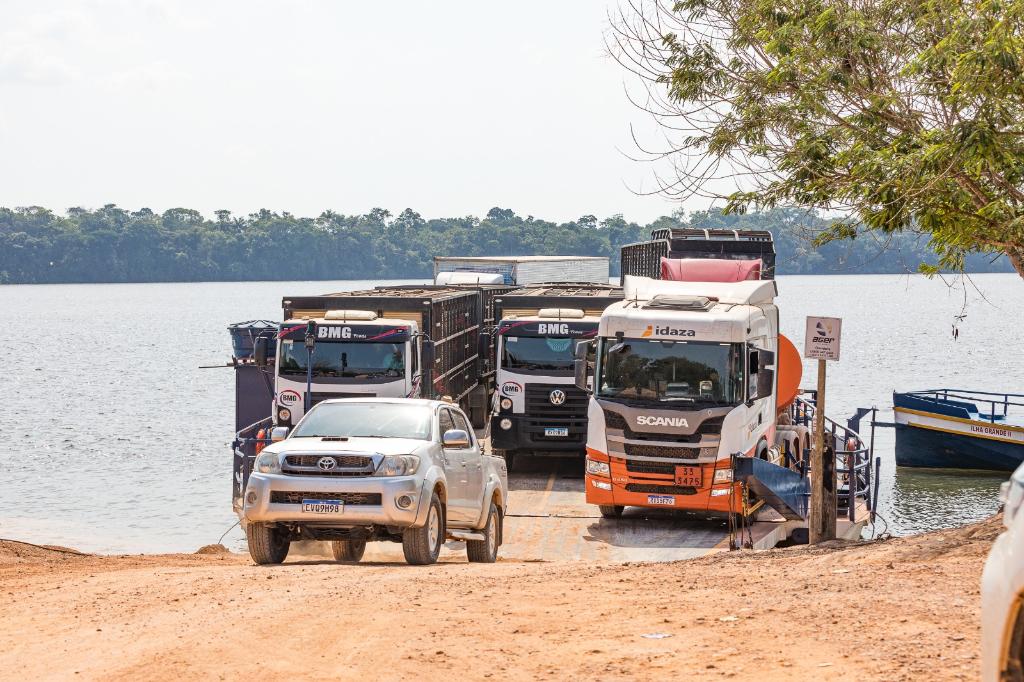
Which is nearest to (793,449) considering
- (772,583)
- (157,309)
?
(772,583)

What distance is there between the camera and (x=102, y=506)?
108 feet

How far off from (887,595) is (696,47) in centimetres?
897

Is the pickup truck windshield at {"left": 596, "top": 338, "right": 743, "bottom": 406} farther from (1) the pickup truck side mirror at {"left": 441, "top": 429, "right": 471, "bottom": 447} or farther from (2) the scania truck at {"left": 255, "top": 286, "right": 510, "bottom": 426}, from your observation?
(1) the pickup truck side mirror at {"left": 441, "top": 429, "right": 471, "bottom": 447}

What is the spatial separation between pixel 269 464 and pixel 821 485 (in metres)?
6.55

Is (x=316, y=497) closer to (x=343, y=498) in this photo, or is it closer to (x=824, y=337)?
(x=343, y=498)

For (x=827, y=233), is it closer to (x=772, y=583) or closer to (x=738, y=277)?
(x=738, y=277)

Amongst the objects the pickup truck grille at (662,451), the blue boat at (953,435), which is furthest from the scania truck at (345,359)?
the blue boat at (953,435)

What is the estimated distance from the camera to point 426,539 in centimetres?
1312

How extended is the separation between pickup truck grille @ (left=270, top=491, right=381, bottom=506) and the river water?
45.3 feet

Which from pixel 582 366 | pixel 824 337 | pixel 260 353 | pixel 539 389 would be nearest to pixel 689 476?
pixel 582 366

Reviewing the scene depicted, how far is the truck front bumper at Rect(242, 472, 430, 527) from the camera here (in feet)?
41.5

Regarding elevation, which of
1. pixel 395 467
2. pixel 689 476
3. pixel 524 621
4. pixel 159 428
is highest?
pixel 395 467

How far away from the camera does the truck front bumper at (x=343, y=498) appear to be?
41.5 feet

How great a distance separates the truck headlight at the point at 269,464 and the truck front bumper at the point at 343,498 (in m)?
0.08
